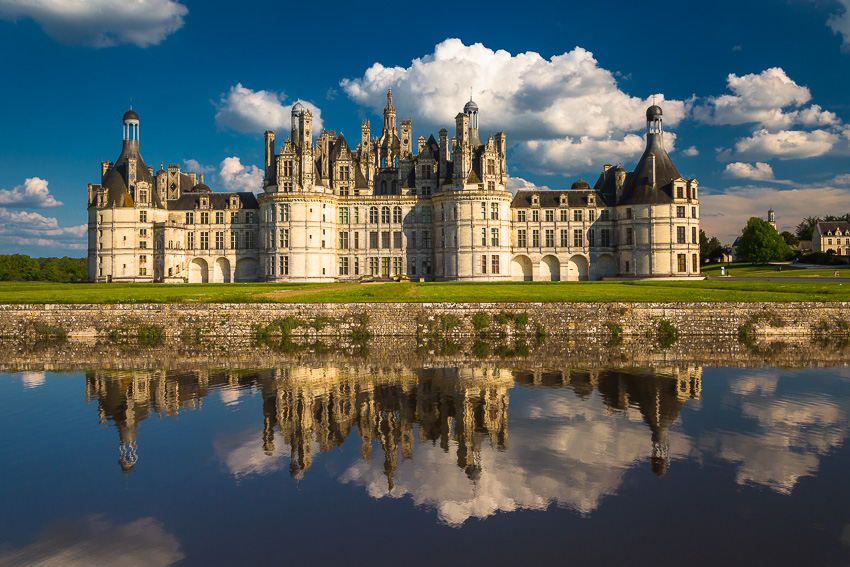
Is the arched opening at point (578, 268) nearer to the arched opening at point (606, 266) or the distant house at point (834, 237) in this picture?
the arched opening at point (606, 266)

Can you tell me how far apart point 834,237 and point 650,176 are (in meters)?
86.3

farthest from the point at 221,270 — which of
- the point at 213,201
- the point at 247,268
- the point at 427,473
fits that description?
the point at 427,473

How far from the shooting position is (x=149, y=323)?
1367 inches

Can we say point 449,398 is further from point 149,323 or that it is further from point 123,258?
point 123,258

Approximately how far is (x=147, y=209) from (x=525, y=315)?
5572 centimetres

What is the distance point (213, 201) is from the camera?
250 feet

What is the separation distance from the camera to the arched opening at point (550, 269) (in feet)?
242

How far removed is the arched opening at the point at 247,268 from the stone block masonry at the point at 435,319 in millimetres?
40221

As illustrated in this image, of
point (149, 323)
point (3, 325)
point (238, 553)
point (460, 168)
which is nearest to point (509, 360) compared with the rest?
point (238, 553)

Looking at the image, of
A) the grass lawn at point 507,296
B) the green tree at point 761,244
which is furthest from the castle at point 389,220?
the green tree at point 761,244

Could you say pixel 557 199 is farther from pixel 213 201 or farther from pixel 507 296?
pixel 213 201

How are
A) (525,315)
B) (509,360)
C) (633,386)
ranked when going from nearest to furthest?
(633,386)
(509,360)
(525,315)

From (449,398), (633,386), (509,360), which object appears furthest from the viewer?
(509,360)

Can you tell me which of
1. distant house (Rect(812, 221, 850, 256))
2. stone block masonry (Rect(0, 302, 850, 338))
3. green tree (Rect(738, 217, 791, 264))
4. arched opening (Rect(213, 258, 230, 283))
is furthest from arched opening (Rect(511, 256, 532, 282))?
distant house (Rect(812, 221, 850, 256))
